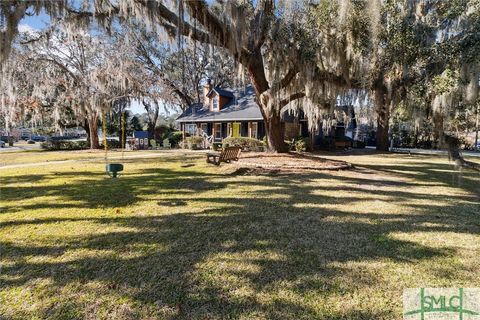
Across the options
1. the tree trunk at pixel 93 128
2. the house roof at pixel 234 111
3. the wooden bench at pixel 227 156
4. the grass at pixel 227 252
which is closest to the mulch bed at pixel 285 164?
the wooden bench at pixel 227 156

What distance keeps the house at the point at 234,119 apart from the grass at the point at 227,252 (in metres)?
17.7

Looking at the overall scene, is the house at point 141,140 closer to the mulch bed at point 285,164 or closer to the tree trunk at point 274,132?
the tree trunk at point 274,132

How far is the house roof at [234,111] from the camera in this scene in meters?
24.8

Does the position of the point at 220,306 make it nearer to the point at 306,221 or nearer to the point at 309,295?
the point at 309,295

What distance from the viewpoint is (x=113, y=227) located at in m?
4.55

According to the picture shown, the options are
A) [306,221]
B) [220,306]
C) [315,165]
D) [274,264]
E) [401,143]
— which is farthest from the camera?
[401,143]

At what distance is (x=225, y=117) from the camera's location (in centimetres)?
2586

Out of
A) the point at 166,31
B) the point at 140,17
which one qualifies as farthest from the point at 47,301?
the point at 166,31

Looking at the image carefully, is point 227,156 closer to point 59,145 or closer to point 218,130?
point 218,130

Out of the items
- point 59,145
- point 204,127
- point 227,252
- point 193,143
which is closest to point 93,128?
point 59,145

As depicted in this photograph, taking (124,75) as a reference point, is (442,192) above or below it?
below

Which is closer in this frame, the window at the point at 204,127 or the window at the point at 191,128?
the window at the point at 204,127

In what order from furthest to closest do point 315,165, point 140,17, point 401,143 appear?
point 401,143
point 315,165
point 140,17

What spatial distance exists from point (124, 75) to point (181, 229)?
2103 cm
